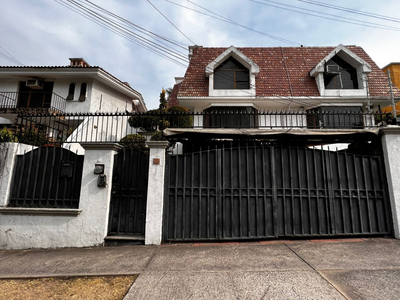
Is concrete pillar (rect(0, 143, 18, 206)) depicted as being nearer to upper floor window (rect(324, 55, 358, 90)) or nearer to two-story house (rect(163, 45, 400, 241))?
two-story house (rect(163, 45, 400, 241))

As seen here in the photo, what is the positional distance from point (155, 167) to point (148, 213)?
99 centimetres

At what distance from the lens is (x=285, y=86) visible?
11.3m

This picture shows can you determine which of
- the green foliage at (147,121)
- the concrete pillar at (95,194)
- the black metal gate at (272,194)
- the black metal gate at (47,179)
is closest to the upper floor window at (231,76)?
the green foliage at (147,121)

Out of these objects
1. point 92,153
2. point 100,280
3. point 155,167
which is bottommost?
point 100,280

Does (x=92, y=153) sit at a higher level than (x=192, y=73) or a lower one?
lower

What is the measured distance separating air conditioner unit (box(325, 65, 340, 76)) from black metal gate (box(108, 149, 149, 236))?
1137 cm

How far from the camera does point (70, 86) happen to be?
13.6m

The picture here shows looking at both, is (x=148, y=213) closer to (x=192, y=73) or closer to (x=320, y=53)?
(x=192, y=73)

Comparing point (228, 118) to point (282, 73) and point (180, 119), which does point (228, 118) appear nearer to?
point (180, 119)

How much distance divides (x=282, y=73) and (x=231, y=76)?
3140 mm

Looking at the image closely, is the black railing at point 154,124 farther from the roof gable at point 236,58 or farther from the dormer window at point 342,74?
the roof gable at point 236,58

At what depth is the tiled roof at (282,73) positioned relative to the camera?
11.0 meters

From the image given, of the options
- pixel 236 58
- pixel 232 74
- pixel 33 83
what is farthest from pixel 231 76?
pixel 33 83

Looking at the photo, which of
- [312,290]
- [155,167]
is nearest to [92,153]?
[155,167]
